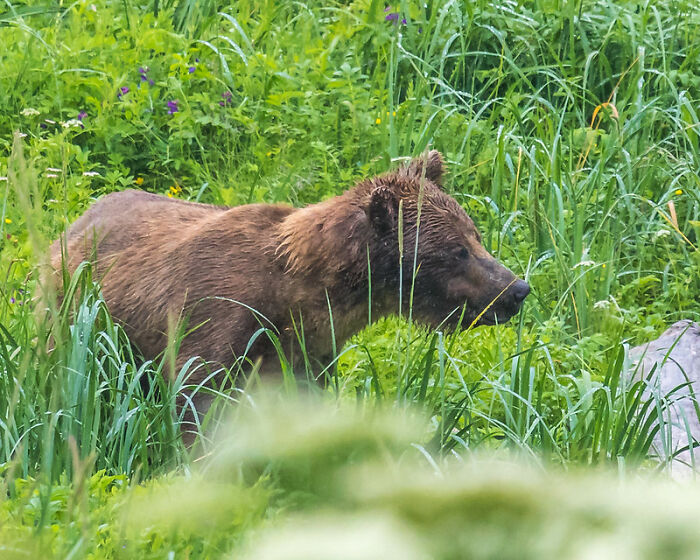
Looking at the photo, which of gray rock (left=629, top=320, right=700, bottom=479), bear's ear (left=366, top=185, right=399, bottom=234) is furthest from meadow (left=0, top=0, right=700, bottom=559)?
bear's ear (left=366, top=185, right=399, bottom=234)

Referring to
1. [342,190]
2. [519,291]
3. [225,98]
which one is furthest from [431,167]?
[225,98]

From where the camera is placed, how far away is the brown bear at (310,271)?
4293 millimetres

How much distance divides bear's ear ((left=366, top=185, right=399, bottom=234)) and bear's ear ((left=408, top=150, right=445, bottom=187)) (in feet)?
1.11

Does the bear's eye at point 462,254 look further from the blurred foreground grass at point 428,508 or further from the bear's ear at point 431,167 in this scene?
the blurred foreground grass at point 428,508

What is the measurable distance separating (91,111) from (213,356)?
3.79 metres

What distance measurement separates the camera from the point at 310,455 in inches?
50.4

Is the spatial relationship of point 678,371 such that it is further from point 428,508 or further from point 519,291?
point 428,508

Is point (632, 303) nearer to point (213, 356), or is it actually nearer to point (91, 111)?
point (213, 356)

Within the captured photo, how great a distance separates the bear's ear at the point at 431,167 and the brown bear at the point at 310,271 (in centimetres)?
2

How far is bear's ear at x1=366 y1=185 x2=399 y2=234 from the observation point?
14.5ft

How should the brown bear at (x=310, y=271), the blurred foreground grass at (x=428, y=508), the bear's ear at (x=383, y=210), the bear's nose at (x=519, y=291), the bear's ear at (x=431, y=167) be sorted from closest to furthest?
the blurred foreground grass at (x=428, y=508)
the brown bear at (x=310, y=271)
the bear's ear at (x=383, y=210)
the bear's nose at (x=519, y=291)
the bear's ear at (x=431, y=167)

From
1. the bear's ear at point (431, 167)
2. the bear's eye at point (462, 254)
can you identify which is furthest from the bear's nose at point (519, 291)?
the bear's ear at point (431, 167)

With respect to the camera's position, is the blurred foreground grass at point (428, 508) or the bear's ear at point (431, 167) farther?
the bear's ear at point (431, 167)

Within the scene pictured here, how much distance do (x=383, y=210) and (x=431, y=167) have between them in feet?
1.94
